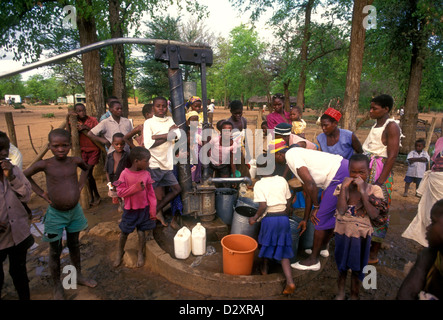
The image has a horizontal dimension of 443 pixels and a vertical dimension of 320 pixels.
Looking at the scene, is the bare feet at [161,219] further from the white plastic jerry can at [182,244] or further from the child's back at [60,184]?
the child's back at [60,184]


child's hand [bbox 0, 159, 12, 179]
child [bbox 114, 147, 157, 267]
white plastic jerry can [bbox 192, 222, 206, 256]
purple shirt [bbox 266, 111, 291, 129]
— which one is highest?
purple shirt [bbox 266, 111, 291, 129]

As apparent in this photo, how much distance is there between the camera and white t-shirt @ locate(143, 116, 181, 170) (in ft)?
11.8

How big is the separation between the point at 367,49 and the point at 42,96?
64.1 metres

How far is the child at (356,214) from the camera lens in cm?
223

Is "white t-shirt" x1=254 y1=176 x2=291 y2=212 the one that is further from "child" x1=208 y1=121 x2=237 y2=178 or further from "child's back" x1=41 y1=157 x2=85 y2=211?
"child's back" x1=41 y1=157 x2=85 y2=211

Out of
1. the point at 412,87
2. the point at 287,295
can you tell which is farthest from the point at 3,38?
the point at 412,87

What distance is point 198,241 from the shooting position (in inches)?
124

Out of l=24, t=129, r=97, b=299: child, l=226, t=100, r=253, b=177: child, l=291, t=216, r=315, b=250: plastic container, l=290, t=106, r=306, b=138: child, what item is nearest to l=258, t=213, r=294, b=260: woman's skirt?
l=291, t=216, r=315, b=250: plastic container

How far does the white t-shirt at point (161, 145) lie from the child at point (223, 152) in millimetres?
969

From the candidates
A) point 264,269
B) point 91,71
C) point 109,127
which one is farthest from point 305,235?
point 91,71

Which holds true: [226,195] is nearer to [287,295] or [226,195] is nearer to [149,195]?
[149,195]

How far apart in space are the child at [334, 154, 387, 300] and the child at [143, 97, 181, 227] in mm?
2246

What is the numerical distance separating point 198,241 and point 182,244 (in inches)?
8.2
